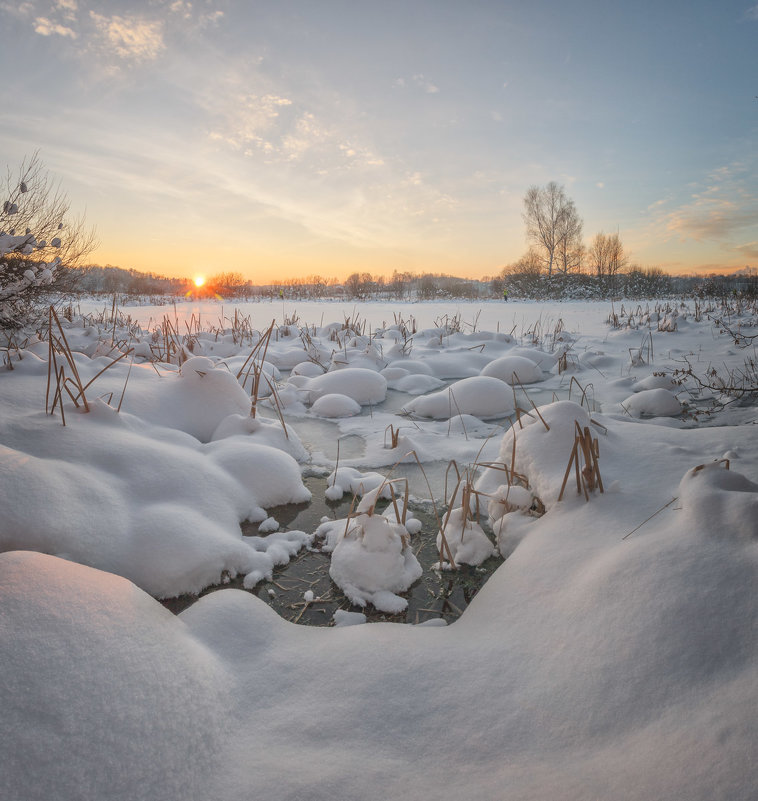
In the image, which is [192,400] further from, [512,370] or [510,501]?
[512,370]

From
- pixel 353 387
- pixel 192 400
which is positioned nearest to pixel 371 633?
pixel 192 400

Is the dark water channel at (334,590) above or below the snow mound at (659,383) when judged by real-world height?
below

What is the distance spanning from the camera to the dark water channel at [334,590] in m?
1.42

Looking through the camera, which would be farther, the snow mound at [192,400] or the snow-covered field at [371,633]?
the snow mound at [192,400]

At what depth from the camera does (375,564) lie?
5.01 ft

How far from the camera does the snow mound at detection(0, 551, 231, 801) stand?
69cm

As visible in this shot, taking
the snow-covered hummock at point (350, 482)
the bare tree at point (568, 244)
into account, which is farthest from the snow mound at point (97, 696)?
the bare tree at point (568, 244)

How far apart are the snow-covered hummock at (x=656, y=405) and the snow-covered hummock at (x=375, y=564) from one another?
2692 mm

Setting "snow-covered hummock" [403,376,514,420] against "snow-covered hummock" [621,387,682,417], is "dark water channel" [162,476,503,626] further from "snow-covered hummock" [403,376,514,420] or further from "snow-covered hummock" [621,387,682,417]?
"snow-covered hummock" [621,387,682,417]

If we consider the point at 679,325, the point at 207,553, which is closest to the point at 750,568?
the point at 207,553

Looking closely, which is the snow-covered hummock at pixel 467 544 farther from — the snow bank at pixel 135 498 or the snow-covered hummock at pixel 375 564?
the snow bank at pixel 135 498

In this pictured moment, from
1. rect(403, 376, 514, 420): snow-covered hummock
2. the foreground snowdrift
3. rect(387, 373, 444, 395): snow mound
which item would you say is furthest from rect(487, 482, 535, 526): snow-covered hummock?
rect(387, 373, 444, 395): snow mound

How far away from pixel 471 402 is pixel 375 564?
2241mm

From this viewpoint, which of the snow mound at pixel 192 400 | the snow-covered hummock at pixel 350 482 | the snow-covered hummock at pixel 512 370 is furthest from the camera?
the snow-covered hummock at pixel 512 370
